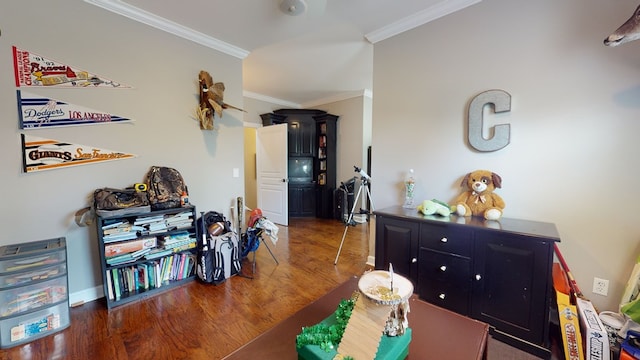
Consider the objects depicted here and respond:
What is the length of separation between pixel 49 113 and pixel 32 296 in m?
1.37

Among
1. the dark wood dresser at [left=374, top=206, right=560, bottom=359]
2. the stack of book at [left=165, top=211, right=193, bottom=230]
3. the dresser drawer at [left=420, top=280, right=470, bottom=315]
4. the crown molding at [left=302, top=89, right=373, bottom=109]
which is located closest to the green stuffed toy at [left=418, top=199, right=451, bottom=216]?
the dark wood dresser at [left=374, top=206, right=560, bottom=359]

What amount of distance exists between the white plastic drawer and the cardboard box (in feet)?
11.3

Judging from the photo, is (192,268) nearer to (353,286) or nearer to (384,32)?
(353,286)

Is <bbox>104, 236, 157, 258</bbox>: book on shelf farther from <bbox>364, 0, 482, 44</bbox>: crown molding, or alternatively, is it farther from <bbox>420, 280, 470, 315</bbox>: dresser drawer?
<bbox>364, 0, 482, 44</bbox>: crown molding

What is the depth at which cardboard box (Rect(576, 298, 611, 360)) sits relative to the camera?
1.29m

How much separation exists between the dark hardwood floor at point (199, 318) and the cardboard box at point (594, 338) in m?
0.34

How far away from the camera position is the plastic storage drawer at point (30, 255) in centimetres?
157

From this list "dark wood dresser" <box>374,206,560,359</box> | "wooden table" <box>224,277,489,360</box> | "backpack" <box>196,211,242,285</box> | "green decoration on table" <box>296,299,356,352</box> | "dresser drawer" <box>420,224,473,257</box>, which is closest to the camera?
"green decoration on table" <box>296,299,356,352</box>

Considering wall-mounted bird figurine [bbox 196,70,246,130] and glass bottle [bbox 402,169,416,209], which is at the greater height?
wall-mounted bird figurine [bbox 196,70,246,130]

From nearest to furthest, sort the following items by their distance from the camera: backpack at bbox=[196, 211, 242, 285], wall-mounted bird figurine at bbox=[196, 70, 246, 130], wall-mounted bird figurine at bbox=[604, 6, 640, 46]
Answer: wall-mounted bird figurine at bbox=[604, 6, 640, 46] → backpack at bbox=[196, 211, 242, 285] → wall-mounted bird figurine at bbox=[196, 70, 246, 130]

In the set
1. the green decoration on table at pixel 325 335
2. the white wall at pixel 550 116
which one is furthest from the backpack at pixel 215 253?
the white wall at pixel 550 116

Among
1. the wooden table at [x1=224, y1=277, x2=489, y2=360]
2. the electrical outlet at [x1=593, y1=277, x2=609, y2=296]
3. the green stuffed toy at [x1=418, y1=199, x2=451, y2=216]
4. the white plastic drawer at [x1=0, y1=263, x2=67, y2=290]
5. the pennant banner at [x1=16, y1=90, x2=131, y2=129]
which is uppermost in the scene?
the pennant banner at [x1=16, y1=90, x2=131, y2=129]

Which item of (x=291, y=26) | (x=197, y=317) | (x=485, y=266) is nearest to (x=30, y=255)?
(x=197, y=317)

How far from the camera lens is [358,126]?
4902 mm
